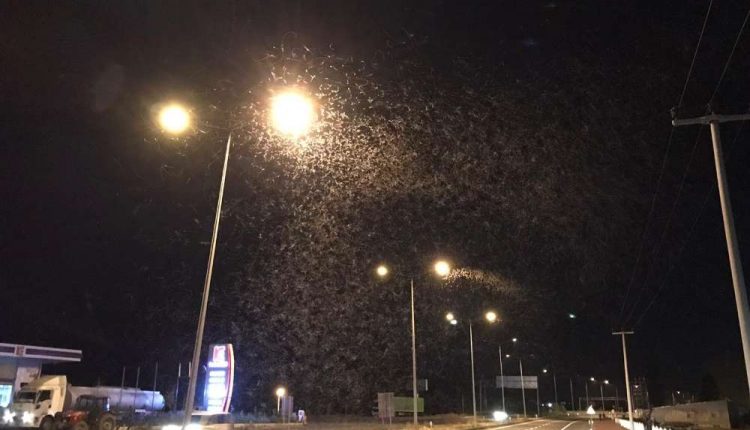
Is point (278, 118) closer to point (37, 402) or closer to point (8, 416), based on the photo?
point (37, 402)

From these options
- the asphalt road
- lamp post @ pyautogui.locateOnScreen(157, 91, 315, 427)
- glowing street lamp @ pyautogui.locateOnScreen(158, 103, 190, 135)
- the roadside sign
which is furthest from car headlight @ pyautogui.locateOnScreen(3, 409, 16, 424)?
the asphalt road

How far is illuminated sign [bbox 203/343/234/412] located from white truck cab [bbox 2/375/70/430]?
884cm

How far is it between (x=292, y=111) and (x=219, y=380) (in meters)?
19.0

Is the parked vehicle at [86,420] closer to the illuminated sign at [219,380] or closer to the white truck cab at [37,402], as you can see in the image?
the white truck cab at [37,402]

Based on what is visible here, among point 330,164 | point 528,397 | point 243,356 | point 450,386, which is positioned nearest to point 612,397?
point 528,397

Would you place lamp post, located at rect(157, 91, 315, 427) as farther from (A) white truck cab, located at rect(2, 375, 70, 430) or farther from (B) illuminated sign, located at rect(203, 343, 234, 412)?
(A) white truck cab, located at rect(2, 375, 70, 430)

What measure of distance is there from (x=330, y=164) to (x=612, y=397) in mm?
188907

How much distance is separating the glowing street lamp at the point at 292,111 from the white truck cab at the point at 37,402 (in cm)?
2485

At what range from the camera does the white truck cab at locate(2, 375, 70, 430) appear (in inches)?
1259

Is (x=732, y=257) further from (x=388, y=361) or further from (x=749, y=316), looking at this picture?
(x=388, y=361)

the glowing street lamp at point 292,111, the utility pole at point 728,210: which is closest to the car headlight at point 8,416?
the glowing street lamp at point 292,111

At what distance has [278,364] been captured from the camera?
6894cm

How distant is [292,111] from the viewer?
13945 mm

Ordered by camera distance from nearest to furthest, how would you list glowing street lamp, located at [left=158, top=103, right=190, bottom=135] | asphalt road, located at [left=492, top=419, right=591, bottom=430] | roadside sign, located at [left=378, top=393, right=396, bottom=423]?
glowing street lamp, located at [left=158, top=103, right=190, bottom=135] < roadside sign, located at [left=378, top=393, right=396, bottom=423] < asphalt road, located at [left=492, top=419, right=591, bottom=430]
